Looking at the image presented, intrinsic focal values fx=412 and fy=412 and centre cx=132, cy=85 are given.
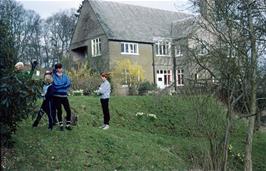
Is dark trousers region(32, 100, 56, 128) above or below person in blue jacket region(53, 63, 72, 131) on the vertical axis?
below

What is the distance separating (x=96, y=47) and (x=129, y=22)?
5.11 metres

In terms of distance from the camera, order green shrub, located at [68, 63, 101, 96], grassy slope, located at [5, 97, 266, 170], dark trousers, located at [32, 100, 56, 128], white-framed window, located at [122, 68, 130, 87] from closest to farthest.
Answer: grassy slope, located at [5, 97, 266, 170] → dark trousers, located at [32, 100, 56, 128] → green shrub, located at [68, 63, 101, 96] → white-framed window, located at [122, 68, 130, 87]

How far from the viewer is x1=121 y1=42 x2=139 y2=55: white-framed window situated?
4850 cm

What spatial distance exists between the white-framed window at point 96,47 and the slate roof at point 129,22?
230cm

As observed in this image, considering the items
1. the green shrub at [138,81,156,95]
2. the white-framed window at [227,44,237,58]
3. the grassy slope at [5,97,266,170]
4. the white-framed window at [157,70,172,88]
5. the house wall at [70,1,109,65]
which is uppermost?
the house wall at [70,1,109,65]

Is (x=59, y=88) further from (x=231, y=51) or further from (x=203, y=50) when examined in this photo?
(x=203, y=50)

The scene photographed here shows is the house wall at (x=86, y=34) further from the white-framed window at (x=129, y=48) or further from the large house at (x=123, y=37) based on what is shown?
the white-framed window at (x=129, y=48)

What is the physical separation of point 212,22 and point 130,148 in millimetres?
6964

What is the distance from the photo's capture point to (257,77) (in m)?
18.4

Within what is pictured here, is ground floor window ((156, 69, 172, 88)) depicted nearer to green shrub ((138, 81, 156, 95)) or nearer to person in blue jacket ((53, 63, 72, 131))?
green shrub ((138, 81, 156, 95))

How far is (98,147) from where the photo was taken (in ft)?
44.6

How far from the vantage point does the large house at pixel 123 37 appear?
4785cm

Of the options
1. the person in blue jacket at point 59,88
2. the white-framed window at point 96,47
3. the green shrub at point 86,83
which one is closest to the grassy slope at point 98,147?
the person in blue jacket at point 59,88

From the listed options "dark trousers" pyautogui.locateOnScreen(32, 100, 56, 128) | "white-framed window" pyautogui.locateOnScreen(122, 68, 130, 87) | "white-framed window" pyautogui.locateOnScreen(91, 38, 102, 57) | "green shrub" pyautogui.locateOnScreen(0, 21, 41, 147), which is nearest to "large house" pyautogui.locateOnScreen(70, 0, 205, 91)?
"white-framed window" pyautogui.locateOnScreen(91, 38, 102, 57)
